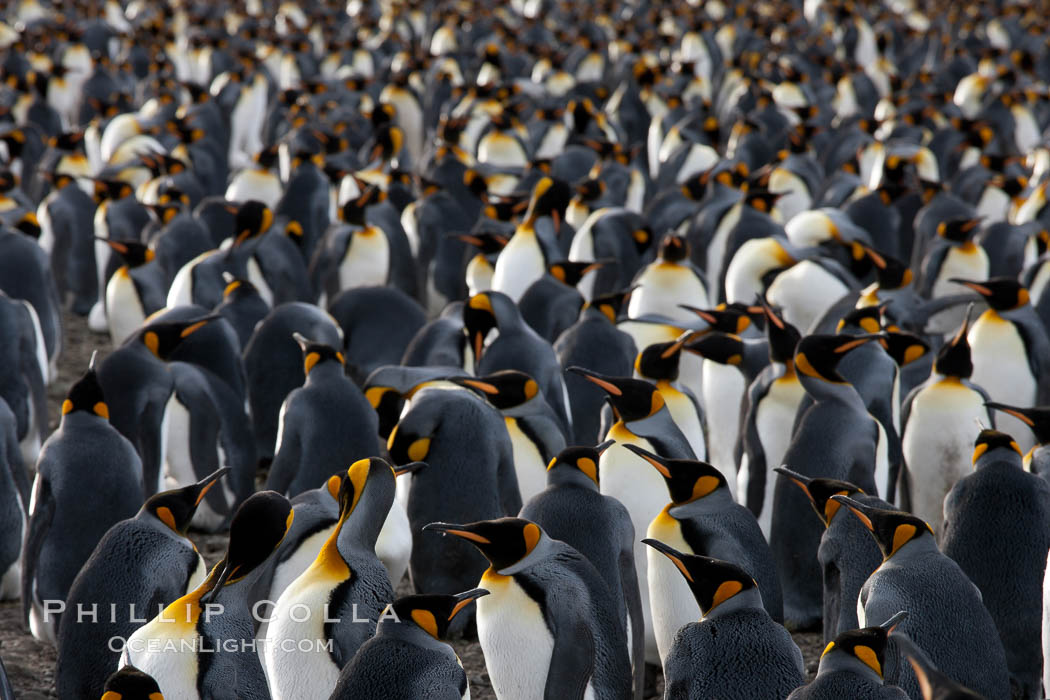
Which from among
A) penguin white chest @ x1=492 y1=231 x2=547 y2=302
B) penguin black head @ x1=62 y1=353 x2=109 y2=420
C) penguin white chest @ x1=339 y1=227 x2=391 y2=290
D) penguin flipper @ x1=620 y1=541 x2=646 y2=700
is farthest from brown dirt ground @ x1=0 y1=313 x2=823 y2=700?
penguin white chest @ x1=339 y1=227 x2=391 y2=290

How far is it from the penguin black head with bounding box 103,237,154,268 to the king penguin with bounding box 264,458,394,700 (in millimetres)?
3656

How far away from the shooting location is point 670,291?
6.28 metres

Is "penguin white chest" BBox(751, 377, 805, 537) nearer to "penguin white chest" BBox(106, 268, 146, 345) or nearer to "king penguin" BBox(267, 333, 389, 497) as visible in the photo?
"king penguin" BBox(267, 333, 389, 497)

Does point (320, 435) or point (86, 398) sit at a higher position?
point (86, 398)

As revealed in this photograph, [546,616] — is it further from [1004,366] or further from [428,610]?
[1004,366]

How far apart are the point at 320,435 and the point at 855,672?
2316 millimetres

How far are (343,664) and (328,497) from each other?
65 centimetres

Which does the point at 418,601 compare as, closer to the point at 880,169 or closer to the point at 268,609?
the point at 268,609

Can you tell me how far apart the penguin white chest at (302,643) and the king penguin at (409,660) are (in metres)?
0.39

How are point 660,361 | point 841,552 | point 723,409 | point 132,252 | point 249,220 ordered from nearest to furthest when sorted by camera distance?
point 841,552 < point 660,361 < point 723,409 < point 132,252 < point 249,220

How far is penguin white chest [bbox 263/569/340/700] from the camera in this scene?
120 inches

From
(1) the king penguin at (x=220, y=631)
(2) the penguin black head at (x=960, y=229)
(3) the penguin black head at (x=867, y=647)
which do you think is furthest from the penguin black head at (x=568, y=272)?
(3) the penguin black head at (x=867, y=647)

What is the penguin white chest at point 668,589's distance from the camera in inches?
138

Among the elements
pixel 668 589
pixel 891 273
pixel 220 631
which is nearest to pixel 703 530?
pixel 668 589
